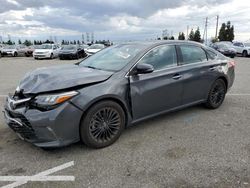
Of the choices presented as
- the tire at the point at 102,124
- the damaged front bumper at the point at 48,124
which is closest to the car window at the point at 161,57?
the tire at the point at 102,124

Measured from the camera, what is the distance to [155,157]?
3.12 metres

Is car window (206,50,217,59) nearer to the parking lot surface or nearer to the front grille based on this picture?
the parking lot surface

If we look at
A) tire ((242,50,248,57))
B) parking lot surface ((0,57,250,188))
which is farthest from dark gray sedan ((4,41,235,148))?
tire ((242,50,248,57))

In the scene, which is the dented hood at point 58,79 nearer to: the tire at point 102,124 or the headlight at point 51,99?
the headlight at point 51,99

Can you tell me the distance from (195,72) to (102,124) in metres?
2.10

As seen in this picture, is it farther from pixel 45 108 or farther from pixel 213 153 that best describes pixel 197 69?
pixel 45 108

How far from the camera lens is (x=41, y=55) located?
22188 millimetres

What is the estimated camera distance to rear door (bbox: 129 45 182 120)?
3560mm

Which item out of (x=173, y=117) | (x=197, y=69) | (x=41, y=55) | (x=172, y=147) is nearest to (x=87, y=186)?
(x=172, y=147)

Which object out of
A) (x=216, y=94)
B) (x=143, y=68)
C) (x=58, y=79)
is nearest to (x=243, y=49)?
(x=216, y=94)

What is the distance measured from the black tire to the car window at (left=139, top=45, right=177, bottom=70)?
1303 millimetres

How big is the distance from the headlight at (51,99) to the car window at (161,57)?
1339 millimetres

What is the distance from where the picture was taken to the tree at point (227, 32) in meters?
50.7

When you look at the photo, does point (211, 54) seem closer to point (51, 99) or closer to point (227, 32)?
point (51, 99)
